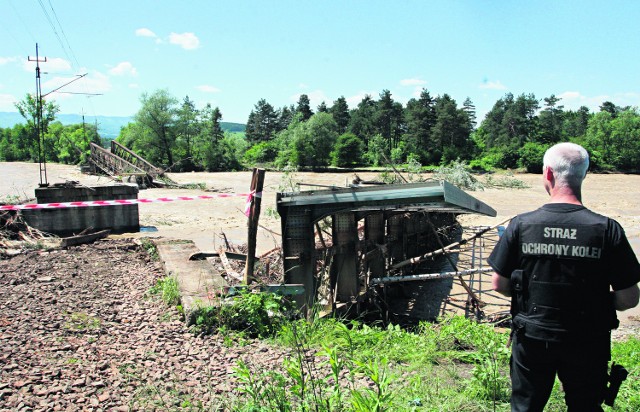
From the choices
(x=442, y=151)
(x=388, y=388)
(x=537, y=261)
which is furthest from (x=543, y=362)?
(x=442, y=151)

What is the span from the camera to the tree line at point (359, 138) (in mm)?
56531

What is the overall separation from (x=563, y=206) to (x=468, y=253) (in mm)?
14319

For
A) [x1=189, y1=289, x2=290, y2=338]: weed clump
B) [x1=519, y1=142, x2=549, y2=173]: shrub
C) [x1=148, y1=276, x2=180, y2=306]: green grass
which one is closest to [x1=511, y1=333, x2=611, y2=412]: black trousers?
[x1=189, y1=289, x2=290, y2=338]: weed clump

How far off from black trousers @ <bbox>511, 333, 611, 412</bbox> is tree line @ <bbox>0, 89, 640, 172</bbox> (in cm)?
4187

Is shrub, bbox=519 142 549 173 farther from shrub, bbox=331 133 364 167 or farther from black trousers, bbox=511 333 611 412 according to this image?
black trousers, bbox=511 333 611 412

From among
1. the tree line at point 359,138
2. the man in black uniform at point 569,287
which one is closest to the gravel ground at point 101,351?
the man in black uniform at point 569,287

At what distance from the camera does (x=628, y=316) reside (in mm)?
9602

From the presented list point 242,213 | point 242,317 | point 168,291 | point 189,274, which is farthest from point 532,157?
point 242,317

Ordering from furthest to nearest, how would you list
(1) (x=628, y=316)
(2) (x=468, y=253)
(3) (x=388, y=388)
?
(2) (x=468, y=253) < (1) (x=628, y=316) < (3) (x=388, y=388)

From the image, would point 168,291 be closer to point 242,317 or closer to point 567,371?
point 242,317

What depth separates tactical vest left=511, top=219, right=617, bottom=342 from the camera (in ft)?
9.14

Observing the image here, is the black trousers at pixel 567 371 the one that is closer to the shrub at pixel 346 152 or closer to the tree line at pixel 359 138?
the tree line at pixel 359 138

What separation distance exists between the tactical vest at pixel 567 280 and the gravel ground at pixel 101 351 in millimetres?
2673

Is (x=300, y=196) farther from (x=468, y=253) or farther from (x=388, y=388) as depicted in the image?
(x=468, y=253)
